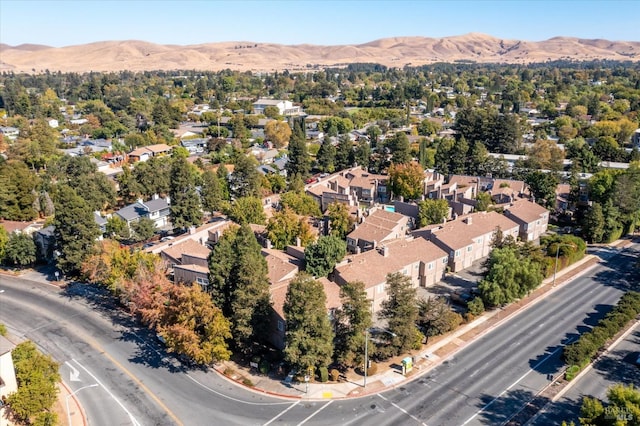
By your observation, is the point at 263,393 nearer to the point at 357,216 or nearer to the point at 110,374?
the point at 110,374

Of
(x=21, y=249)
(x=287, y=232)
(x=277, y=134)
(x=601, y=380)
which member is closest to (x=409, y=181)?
(x=287, y=232)

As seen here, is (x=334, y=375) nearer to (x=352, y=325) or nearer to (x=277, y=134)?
(x=352, y=325)

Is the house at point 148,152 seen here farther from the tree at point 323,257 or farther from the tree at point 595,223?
the tree at point 595,223

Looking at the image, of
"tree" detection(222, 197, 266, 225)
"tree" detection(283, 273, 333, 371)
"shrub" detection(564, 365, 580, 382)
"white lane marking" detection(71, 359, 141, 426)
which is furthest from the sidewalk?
"tree" detection(222, 197, 266, 225)

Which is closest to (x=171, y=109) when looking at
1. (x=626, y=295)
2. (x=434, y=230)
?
(x=434, y=230)

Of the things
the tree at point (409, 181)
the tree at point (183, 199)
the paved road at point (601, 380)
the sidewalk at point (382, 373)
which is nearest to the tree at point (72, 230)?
the tree at point (183, 199)

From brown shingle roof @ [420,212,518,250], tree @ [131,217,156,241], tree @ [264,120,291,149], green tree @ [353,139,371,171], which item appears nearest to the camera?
brown shingle roof @ [420,212,518,250]

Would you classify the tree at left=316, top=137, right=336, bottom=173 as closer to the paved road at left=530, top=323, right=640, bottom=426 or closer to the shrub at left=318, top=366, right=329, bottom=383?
the paved road at left=530, top=323, right=640, bottom=426
